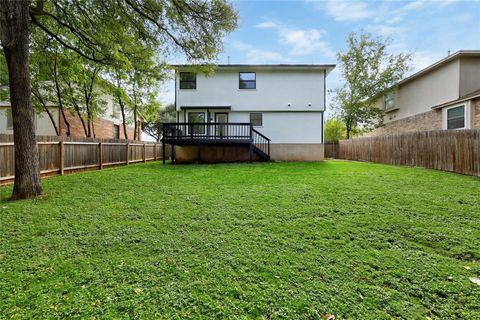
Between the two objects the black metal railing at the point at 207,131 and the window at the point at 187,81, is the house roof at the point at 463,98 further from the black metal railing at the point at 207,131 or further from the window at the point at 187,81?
the window at the point at 187,81

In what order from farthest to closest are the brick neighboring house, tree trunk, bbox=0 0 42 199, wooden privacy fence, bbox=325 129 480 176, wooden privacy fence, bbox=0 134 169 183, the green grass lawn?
the brick neighboring house → wooden privacy fence, bbox=325 129 480 176 → wooden privacy fence, bbox=0 134 169 183 → tree trunk, bbox=0 0 42 199 → the green grass lawn

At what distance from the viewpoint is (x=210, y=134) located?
13.1m

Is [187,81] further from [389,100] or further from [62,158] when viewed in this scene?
[389,100]

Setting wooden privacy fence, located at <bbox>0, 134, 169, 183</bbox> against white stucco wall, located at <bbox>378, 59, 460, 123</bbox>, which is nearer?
wooden privacy fence, located at <bbox>0, 134, 169, 183</bbox>

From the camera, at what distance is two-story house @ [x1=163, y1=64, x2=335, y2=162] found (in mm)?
14906

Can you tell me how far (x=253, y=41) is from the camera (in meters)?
14.4

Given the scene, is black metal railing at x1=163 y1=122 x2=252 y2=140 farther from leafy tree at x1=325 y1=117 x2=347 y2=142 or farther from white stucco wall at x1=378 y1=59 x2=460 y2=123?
leafy tree at x1=325 y1=117 x2=347 y2=142

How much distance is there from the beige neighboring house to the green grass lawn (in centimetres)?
1057

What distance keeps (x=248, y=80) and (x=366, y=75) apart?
44.4ft

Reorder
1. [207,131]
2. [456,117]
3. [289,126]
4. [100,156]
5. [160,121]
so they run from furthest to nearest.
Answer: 1. [160,121]
2. [289,126]
3. [456,117]
4. [207,131]
5. [100,156]

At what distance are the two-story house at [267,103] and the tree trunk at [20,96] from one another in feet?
30.1

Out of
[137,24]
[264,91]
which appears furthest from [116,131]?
[137,24]

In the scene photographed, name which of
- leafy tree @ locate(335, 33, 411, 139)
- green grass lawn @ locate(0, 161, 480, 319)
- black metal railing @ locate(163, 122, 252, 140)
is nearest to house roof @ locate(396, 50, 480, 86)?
leafy tree @ locate(335, 33, 411, 139)

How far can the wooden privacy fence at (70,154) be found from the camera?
7.29 meters
